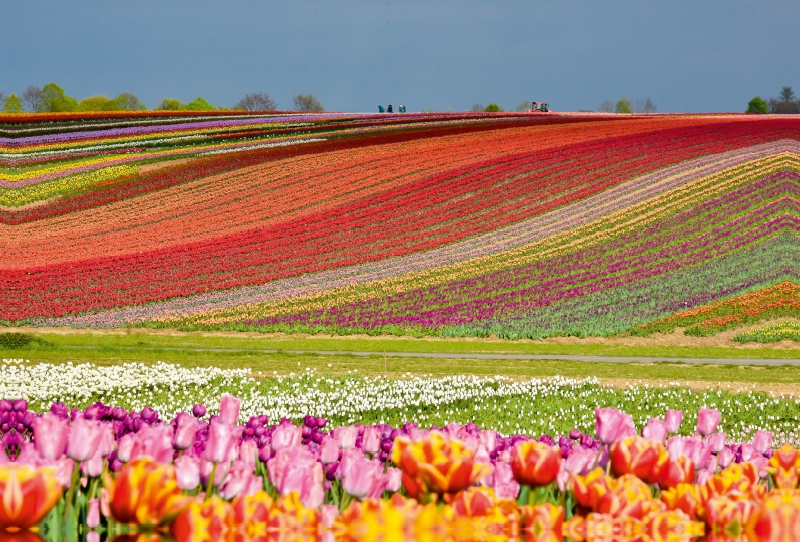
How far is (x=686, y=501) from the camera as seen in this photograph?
2869mm

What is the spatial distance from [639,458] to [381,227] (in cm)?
3266

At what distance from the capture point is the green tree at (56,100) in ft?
279

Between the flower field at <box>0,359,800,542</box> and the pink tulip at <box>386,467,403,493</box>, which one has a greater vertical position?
the flower field at <box>0,359,800,542</box>

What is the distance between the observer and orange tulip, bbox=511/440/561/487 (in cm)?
283

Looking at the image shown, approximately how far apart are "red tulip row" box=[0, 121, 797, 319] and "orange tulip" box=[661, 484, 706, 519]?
26047 mm

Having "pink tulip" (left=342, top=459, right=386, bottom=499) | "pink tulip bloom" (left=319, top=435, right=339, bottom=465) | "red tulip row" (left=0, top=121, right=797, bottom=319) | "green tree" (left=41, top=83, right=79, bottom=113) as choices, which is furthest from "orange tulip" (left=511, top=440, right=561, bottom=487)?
"green tree" (left=41, top=83, right=79, bottom=113)

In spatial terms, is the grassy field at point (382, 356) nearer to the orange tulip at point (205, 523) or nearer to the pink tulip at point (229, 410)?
the pink tulip at point (229, 410)

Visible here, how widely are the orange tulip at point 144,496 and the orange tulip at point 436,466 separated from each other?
2.25 ft

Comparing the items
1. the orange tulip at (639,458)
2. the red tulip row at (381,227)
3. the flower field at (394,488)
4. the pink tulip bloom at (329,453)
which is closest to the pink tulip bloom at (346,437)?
the flower field at (394,488)

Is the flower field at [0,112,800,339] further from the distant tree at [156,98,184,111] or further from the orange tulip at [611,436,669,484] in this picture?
the distant tree at [156,98,184,111]

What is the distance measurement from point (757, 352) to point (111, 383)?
16.2 meters

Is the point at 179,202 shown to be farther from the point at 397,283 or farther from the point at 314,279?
the point at 397,283

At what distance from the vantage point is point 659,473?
3.18 m

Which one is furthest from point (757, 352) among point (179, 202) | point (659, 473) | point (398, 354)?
point (179, 202)
